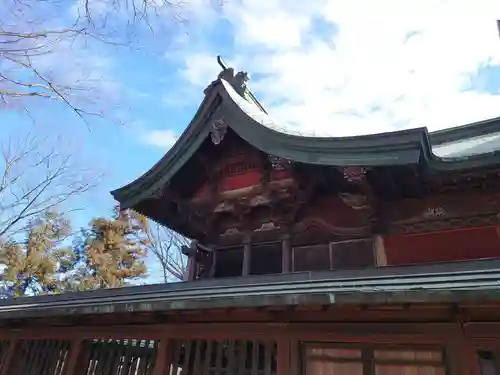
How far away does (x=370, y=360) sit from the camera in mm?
3746

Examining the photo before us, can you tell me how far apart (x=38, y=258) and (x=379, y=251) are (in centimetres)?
1992

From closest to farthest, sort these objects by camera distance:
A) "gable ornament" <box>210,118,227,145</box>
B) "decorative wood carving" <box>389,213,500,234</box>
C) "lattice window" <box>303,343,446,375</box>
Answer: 1. "lattice window" <box>303,343,446,375</box>
2. "decorative wood carving" <box>389,213,500,234</box>
3. "gable ornament" <box>210,118,227,145</box>

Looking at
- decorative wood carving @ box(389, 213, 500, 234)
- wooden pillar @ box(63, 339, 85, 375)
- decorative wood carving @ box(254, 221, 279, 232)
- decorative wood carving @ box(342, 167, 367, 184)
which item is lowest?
wooden pillar @ box(63, 339, 85, 375)

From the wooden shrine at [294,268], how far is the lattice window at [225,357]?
0.08 feet

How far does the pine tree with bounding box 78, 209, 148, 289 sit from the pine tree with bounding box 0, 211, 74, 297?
1.32 meters

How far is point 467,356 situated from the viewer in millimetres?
3338

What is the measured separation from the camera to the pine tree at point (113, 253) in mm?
21828

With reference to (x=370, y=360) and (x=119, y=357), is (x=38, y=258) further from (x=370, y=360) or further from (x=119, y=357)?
(x=370, y=360)

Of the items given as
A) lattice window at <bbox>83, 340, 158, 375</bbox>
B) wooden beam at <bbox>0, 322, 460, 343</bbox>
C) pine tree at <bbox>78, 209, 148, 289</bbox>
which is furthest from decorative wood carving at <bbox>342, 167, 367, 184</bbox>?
pine tree at <bbox>78, 209, 148, 289</bbox>

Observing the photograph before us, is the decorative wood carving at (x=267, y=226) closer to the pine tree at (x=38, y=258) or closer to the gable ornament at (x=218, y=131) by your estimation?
the gable ornament at (x=218, y=131)

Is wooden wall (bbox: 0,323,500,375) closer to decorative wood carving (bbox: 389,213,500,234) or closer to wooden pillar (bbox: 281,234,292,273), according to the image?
wooden pillar (bbox: 281,234,292,273)

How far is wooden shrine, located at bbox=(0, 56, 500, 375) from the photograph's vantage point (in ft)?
11.6

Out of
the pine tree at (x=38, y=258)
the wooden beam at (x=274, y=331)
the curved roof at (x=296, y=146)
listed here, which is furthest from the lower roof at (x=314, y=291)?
the pine tree at (x=38, y=258)

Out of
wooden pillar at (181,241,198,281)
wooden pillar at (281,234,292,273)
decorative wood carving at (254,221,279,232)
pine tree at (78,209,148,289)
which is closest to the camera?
wooden pillar at (281,234,292,273)
